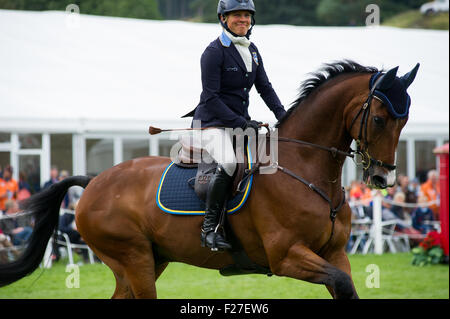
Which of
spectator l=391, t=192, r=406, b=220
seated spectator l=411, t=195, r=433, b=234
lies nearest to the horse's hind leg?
seated spectator l=411, t=195, r=433, b=234

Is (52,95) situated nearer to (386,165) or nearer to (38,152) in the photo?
(38,152)

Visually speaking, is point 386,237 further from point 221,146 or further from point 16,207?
point 221,146

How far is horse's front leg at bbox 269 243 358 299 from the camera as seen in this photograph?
4.32m

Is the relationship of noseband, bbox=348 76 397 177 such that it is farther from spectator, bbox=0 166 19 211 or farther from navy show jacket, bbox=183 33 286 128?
spectator, bbox=0 166 19 211

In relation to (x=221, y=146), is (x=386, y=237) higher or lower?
lower

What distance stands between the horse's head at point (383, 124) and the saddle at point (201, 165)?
98 centimetres

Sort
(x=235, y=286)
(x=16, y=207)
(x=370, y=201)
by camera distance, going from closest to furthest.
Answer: (x=235, y=286) < (x=16, y=207) < (x=370, y=201)

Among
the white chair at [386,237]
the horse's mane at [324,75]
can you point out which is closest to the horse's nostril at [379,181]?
the horse's mane at [324,75]

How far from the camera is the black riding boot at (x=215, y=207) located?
4.81 meters

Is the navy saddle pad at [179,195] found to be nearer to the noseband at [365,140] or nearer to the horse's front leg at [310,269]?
the horse's front leg at [310,269]

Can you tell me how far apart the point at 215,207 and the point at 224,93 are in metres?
0.94

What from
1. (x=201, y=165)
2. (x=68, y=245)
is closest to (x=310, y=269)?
(x=201, y=165)

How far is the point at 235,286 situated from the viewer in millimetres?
9641

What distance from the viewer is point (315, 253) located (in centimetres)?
471
